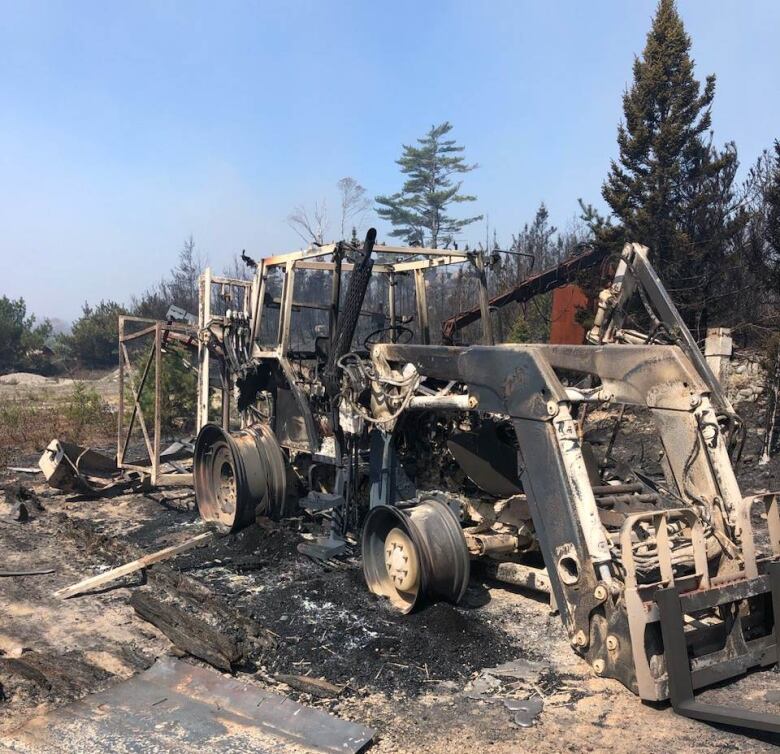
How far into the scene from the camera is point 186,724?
3682mm

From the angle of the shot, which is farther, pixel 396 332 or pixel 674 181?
pixel 674 181

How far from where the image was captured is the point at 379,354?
598 centimetres

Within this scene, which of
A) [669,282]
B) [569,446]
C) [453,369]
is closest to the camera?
[569,446]

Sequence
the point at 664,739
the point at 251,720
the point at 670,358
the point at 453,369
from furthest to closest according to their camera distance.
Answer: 1. the point at 453,369
2. the point at 670,358
3. the point at 251,720
4. the point at 664,739

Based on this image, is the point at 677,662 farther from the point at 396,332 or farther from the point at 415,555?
the point at 396,332

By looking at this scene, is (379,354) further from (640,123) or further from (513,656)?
(640,123)

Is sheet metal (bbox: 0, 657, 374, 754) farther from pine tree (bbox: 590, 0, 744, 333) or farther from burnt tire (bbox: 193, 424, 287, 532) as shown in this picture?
pine tree (bbox: 590, 0, 744, 333)

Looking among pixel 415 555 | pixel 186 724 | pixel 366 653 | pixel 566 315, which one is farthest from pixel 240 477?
pixel 566 315

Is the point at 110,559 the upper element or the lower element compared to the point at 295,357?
lower

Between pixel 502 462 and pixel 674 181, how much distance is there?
33.0 ft

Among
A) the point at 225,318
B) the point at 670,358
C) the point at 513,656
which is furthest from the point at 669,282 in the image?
the point at 513,656

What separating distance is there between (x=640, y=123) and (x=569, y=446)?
1142 centimetres

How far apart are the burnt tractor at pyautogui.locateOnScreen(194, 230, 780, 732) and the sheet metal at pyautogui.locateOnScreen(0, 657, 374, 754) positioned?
134cm

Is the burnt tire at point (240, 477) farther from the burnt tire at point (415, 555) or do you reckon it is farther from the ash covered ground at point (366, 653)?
the burnt tire at point (415, 555)
